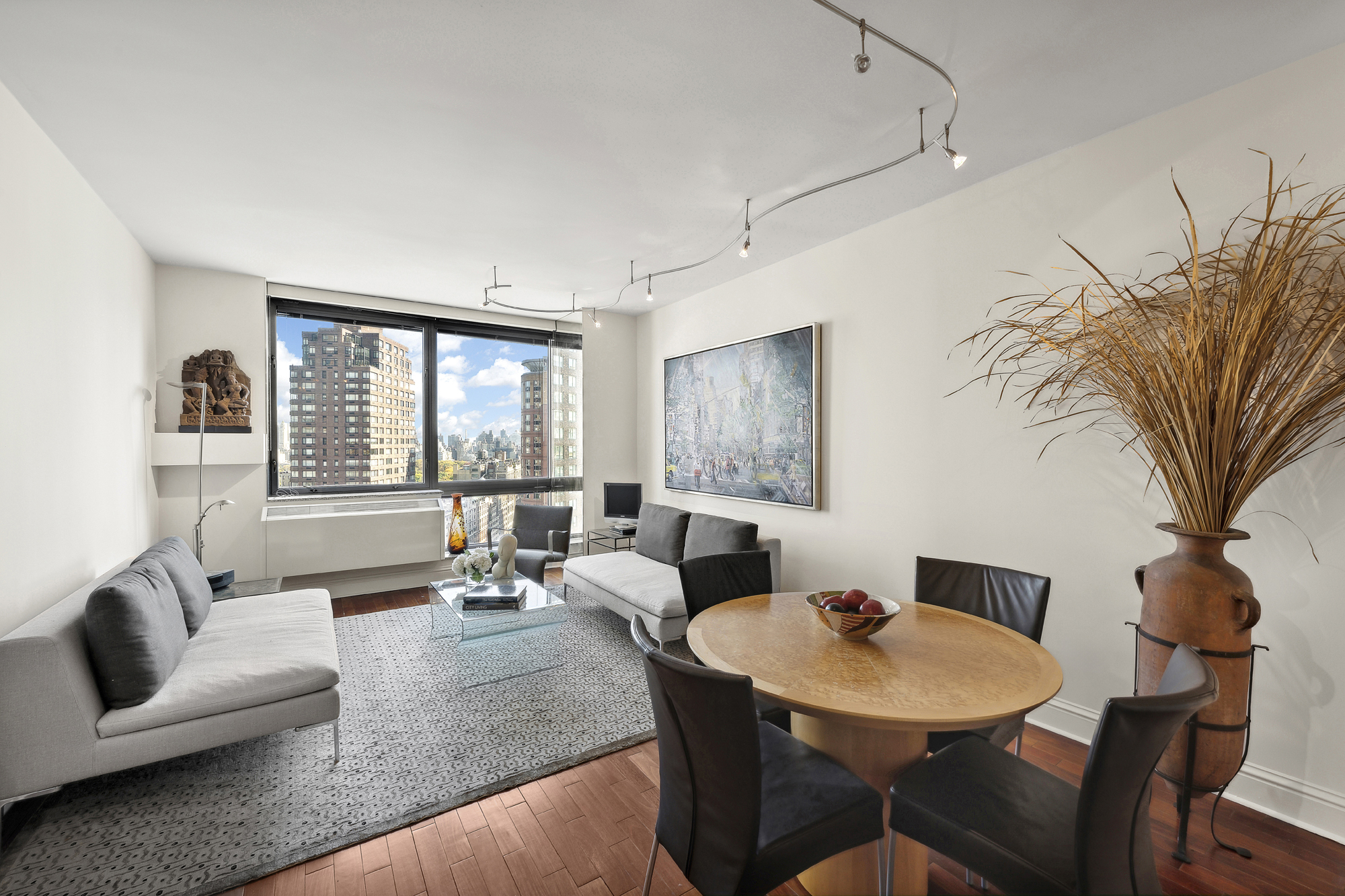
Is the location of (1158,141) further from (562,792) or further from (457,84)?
(562,792)

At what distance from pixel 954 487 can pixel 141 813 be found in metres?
3.74

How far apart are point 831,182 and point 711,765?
106 inches

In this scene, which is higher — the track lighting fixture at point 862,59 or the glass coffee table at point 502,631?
the track lighting fixture at point 862,59

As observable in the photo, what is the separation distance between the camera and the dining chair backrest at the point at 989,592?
2104 mm

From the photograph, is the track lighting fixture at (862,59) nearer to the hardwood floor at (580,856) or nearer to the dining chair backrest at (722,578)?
the dining chair backrest at (722,578)

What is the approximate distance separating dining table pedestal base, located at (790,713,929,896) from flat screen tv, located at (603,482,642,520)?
3.74 metres

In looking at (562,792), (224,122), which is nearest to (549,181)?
(224,122)

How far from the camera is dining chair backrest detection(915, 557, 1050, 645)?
210 cm

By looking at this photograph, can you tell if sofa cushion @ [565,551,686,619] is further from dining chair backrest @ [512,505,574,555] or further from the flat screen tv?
the flat screen tv

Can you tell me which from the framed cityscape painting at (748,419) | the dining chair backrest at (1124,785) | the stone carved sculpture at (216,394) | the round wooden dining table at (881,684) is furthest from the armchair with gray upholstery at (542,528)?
the dining chair backrest at (1124,785)

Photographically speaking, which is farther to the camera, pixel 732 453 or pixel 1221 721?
pixel 732 453

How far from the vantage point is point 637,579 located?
398cm

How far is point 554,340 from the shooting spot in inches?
235

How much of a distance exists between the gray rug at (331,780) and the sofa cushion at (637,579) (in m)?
0.39
